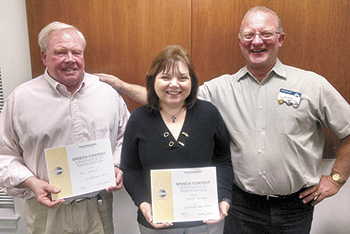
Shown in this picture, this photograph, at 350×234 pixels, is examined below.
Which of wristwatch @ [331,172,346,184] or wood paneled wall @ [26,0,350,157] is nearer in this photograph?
wristwatch @ [331,172,346,184]

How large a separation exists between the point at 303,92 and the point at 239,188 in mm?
726

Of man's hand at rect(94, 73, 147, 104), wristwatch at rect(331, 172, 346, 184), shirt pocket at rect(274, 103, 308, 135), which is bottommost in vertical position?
wristwatch at rect(331, 172, 346, 184)

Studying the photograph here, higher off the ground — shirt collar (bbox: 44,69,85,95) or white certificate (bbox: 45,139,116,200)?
shirt collar (bbox: 44,69,85,95)

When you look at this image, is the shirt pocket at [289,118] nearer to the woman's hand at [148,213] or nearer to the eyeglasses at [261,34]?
the eyeglasses at [261,34]

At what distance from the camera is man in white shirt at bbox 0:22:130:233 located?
156cm

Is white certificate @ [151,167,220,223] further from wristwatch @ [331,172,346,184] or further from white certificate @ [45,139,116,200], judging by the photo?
wristwatch @ [331,172,346,184]

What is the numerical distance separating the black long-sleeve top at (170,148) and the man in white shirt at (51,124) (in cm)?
20

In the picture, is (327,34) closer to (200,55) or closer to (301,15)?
(301,15)

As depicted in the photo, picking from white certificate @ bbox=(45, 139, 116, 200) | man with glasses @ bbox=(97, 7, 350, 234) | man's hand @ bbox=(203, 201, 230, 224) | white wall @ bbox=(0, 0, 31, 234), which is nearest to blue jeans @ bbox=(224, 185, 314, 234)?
man with glasses @ bbox=(97, 7, 350, 234)

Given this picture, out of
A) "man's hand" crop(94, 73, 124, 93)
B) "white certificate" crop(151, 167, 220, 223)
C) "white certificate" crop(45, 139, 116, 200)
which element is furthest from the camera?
"man's hand" crop(94, 73, 124, 93)

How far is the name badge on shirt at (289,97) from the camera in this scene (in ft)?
5.26

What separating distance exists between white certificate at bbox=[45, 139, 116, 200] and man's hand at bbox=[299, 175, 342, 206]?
3.97ft

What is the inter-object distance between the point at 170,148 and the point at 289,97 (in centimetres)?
79

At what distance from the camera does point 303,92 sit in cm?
162
